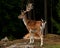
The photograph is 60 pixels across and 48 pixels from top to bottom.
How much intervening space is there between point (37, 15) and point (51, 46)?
9.24 meters

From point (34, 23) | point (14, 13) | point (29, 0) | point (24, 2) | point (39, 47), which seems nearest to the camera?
point (39, 47)

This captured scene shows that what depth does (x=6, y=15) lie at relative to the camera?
20984 mm

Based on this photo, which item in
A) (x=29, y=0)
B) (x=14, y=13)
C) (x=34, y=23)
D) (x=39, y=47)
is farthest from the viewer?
(x=14, y=13)

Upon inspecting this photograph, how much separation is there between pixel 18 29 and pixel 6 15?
131cm

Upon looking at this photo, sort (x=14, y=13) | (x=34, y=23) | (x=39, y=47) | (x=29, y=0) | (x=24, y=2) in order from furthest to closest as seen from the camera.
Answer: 1. (x=14, y=13)
2. (x=24, y=2)
3. (x=29, y=0)
4. (x=34, y=23)
5. (x=39, y=47)

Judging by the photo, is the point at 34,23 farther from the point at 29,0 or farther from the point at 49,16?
the point at 49,16

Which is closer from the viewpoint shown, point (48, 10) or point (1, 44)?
point (1, 44)

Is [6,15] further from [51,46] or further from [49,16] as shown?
[51,46]

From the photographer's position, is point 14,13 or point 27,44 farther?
point 14,13

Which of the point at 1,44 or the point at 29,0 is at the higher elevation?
the point at 29,0

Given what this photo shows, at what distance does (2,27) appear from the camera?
2111 cm

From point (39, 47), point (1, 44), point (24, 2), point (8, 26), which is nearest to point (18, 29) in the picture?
point (8, 26)

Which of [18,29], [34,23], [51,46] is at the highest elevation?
[34,23]

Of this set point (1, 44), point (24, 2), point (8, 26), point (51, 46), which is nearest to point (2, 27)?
point (8, 26)
